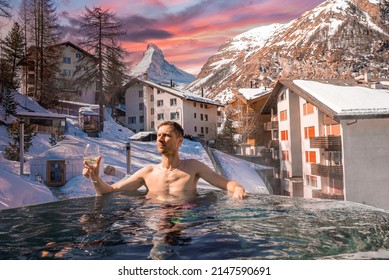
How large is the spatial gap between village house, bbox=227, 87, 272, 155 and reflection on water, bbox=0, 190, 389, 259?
37.8ft

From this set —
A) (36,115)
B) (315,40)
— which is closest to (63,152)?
(36,115)

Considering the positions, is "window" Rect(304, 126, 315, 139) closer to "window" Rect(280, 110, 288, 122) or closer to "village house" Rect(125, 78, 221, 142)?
"window" Rect(280, 110, 288, 122)

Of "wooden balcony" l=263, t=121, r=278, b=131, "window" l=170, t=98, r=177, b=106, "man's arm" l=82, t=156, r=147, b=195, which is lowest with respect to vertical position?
"man's arm" l=82, t=156, r=147, b=195

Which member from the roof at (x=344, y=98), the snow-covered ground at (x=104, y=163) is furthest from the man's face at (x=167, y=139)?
the roof at (x=344, y=98)

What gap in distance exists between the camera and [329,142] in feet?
28.6

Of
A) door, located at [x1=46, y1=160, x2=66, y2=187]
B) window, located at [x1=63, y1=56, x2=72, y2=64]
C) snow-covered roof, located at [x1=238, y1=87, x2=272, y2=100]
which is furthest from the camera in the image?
snow-covered roof, located at [x1=238, y1=87, x2=272, y2=100]

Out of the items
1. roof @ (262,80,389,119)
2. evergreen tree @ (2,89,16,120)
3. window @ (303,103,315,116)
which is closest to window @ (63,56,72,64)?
evergreen tree @ (2,89,16,120)

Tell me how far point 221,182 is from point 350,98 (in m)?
7.06

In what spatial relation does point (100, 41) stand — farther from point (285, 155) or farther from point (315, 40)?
point (285, 155)

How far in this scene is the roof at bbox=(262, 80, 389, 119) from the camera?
291 inches

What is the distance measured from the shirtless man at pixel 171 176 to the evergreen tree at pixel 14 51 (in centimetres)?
336

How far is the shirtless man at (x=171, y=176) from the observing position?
251cm
